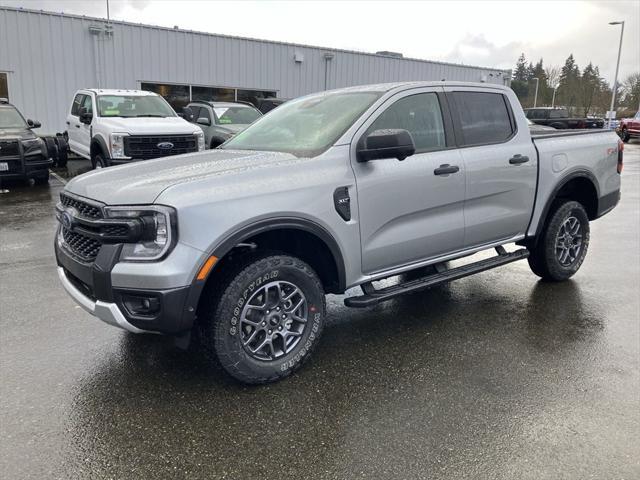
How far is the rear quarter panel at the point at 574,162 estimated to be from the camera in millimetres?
4906

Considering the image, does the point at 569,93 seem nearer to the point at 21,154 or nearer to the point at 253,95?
the point at 253,95

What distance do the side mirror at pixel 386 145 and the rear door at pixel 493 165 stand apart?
37.3 inches

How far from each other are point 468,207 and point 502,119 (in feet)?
3.30

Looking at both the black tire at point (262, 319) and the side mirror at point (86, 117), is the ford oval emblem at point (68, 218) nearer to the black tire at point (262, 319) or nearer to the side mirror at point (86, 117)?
the black tire at point (262, 319)

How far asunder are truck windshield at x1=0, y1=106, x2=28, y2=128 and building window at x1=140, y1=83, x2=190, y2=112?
7113 mm

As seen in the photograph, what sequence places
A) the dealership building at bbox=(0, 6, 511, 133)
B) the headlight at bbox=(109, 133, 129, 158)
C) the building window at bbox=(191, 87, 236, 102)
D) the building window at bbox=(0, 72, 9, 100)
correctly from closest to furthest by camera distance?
1. the headlight at bbox=(109, 133, 129, 158)
2. the building window at bbox=(0, 72, 9, 100)
3. the dealership building at bbox=(0, 6, 511, 133)
4. the building window at bbox=(191, 87, 236, 102)

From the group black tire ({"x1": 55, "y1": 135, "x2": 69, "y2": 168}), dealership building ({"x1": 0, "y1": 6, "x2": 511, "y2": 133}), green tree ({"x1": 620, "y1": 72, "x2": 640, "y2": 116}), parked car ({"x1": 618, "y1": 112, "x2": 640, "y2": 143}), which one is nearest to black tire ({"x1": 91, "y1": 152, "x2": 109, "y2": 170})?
black tire ({"x1": 55, "y1": 135, "x2": 69, "y2": 168})

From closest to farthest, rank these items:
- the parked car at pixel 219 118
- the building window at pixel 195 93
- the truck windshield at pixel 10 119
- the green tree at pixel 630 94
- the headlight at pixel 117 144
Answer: the headlight at pixel 117 144 < the truck windshield at pixel 10 119 < the parked car at pixel 219 118 < the building window at pixel 195 93 < the green tree at pixel 630 94

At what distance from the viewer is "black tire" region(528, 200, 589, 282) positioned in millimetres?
5169

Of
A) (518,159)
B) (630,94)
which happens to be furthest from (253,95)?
(630,94)

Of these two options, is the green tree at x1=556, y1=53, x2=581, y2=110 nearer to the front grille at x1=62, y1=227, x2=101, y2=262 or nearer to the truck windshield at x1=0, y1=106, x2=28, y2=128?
the truck windshield at x1=0, y1=106, x2=28, y2=128

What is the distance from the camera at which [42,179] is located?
37.1ft

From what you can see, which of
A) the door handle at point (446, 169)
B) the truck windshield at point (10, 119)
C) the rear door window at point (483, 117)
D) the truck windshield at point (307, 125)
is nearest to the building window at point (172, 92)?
the truck windshield at point (10, 119)

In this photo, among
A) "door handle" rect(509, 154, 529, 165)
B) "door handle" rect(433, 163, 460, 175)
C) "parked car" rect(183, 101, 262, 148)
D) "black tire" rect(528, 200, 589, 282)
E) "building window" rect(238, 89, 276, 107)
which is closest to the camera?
"door handle" rect(433, 163, 460, 175)
